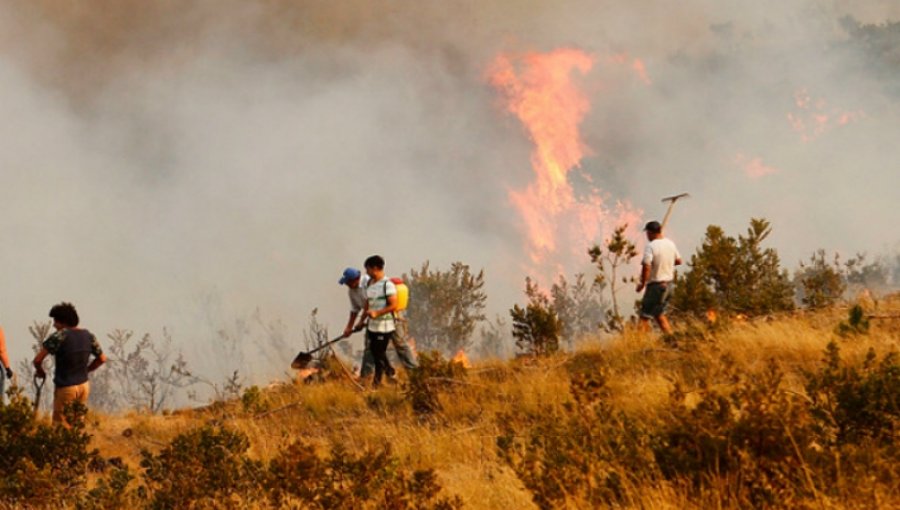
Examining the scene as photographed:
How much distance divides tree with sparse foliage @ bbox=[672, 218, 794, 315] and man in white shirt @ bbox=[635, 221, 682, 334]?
3183 mm

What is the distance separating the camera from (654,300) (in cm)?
979

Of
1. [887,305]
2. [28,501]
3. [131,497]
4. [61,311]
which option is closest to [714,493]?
[131,497]

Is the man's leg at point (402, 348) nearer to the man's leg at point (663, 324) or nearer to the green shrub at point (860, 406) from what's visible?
the man's leg at point (663, 324)

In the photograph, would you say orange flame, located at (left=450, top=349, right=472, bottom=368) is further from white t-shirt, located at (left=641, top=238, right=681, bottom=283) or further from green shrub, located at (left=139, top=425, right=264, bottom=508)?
green shrub, located at (left=139, top=425, right=264, bottom=508)

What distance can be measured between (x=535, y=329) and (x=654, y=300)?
204 cm

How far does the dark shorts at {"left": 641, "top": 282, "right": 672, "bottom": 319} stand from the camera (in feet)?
31.9

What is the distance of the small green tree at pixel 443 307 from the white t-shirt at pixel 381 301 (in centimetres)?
4921

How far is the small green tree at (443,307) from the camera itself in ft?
197

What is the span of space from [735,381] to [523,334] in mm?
7788

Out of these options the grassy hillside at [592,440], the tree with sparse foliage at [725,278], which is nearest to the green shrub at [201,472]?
the grassy hillside at [592,440]

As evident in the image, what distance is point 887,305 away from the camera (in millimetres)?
10461

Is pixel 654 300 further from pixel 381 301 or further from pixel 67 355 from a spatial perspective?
pixel 67 355

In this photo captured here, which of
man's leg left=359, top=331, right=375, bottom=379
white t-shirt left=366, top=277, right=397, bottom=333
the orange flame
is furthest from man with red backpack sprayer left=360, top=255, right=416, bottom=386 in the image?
the orange flame

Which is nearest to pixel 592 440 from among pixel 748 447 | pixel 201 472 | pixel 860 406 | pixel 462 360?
pixel 748 447
